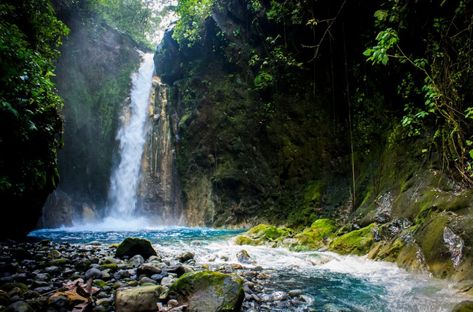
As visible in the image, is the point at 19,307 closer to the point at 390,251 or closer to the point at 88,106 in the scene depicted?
the point at 390,251

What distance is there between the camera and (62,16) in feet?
61.7

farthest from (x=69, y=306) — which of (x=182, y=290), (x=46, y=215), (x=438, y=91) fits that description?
(x=46, y=215)

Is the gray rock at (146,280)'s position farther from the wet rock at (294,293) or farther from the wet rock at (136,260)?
the wet rock at (294,293)

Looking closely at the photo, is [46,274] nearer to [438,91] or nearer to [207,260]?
[207,260]

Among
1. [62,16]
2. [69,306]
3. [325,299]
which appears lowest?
[325,299]

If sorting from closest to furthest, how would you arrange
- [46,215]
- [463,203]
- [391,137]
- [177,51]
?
1. [463,203]
2. [391,137]
3. [46,215]
4. [177,51]

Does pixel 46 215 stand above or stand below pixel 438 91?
below

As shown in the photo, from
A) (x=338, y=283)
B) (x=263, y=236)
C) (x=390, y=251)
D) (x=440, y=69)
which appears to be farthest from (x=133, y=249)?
(x=440, y=69)

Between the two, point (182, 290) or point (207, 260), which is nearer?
point (182, 290)

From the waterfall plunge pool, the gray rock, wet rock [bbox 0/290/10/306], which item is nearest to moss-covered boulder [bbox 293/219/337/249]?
the waterfall plunge pool

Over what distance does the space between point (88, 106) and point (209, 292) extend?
Answer: 1812 centimetres

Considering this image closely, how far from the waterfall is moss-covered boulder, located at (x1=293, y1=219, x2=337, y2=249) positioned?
11.3 meters

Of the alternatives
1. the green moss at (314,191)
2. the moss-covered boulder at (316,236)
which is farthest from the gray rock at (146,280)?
the green moss at (314,191)

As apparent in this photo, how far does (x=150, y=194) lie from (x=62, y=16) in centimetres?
1128
